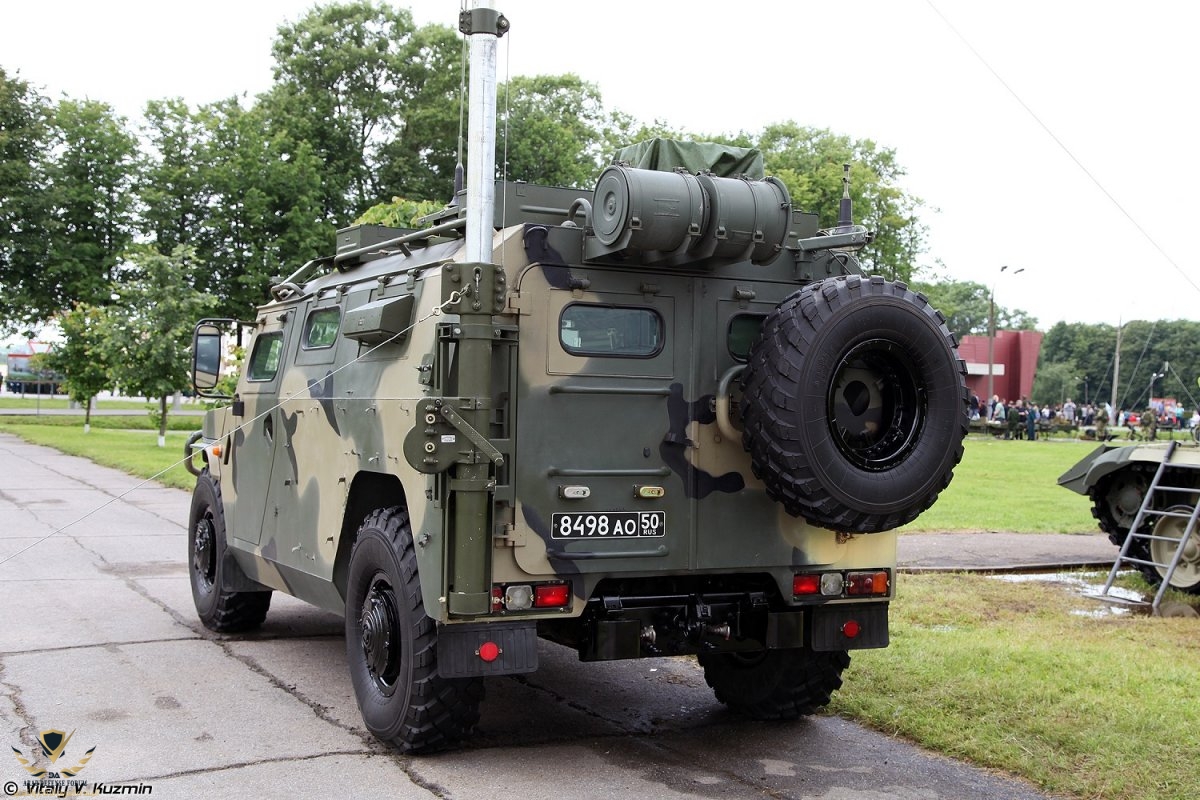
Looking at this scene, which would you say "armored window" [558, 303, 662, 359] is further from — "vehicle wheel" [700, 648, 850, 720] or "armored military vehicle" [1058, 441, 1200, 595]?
"armored military vehicle" [1058, 441, 1200, 595]

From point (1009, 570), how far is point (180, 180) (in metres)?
31.1

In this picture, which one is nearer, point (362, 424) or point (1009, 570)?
point (362, 424)

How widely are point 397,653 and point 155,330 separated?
74.2ft

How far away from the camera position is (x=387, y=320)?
5.76 meters

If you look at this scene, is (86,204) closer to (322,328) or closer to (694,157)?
(322,328)

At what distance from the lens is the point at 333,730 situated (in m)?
6.05

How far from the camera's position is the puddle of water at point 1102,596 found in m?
10.2

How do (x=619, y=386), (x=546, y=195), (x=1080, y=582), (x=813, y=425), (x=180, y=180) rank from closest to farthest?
(x=813, y=425) → (x=619, y=386) → (x=546, y=195) → (x=1080, y=582) → (x=180, y=180)

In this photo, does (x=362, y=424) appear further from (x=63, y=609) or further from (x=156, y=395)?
(x=156, y=395)

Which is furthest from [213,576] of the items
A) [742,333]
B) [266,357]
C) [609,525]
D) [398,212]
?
[398,212]

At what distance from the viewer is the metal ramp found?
34.6 ft

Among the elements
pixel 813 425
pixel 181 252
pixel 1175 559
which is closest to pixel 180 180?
pixel 181 252

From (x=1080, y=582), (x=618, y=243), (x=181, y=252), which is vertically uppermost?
(x=181, y=252)

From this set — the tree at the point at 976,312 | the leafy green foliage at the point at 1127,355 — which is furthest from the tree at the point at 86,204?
the tree at the point at 976,312
